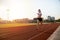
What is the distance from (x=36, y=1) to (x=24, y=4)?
94cm

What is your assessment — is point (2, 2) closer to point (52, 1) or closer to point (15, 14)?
point (15, 14)

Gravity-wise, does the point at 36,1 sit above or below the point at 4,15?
above

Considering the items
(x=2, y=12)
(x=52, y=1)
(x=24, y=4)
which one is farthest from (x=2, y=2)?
(x=52, y=1)

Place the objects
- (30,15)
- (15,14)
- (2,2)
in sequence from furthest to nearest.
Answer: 1. (30,15)
2. (15,14)
3. (2,2)

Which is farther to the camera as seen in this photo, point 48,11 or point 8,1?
point 48,11

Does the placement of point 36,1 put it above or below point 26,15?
above

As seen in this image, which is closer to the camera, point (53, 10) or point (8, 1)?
point (8, 1)

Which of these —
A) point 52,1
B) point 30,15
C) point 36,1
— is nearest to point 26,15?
point 30,15

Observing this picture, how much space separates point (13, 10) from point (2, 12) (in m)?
1.12

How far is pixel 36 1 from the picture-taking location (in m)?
11.3

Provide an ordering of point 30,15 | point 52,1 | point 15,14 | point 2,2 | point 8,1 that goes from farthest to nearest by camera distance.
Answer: point 52,1
point 30,15
point 15,14
point 8,1
point 2,2

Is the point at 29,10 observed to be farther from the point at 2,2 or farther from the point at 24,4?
the point at 2,2

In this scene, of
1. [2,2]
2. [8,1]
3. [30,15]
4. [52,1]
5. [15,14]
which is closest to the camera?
[2,2]

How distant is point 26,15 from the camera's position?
35.4 ft
